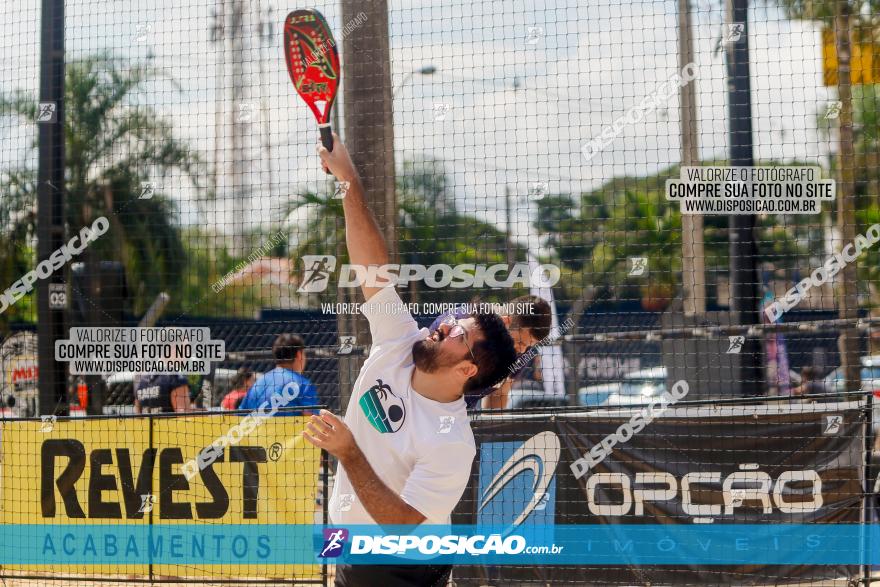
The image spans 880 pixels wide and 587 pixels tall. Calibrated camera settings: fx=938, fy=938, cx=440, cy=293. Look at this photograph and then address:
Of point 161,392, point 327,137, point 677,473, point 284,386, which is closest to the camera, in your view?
point 327,137

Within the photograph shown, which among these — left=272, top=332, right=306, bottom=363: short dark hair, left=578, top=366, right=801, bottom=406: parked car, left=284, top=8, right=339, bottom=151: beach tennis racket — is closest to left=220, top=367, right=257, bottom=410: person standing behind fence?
left=272, top=332, right=306, bottom=363: short dark hair

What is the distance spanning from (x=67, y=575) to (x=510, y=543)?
3202 mm

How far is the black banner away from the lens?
6129mm

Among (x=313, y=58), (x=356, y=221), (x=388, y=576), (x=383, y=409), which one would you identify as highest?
(x=313, y=58)

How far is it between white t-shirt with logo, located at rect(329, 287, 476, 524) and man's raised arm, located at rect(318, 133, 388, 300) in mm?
151

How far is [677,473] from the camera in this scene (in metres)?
6.21

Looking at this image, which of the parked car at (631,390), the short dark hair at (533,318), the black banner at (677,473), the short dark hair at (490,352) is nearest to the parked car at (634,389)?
the parked car at (631,390)

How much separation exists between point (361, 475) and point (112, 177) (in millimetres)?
15016

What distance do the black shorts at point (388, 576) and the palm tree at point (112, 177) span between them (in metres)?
8.65

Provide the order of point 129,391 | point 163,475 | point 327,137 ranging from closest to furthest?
point 327,137 → point 163,475 → point 129,391

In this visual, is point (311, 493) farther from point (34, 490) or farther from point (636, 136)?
point (636, 136)

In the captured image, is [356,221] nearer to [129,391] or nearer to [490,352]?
[490,352]

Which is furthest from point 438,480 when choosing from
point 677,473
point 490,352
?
point 677,473

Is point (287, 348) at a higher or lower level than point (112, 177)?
lower
